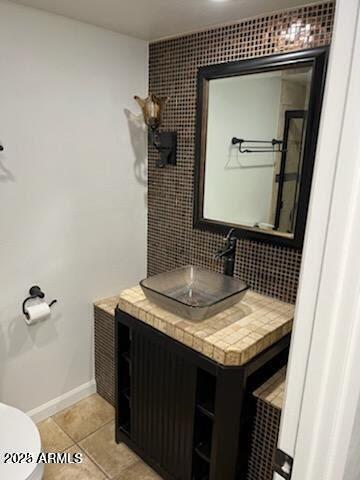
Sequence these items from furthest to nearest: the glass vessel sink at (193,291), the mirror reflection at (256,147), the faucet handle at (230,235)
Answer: the faucet handle at (230,235) → the mirror reflection at (256,147) → the glass vessel sink at (193,291)

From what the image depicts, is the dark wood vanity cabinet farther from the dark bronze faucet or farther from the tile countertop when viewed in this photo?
the dark bronze faucet

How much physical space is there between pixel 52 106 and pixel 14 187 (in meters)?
0.46

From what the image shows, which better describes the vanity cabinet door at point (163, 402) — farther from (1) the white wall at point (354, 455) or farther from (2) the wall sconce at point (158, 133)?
(2) the wall sconce at point (158, 133)

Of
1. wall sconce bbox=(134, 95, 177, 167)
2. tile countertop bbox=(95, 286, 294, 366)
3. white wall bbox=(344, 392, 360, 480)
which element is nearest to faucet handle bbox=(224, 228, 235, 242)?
tile countertop bbox=(95, 286, 294, 366)

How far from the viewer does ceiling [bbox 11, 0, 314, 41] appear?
1512mm

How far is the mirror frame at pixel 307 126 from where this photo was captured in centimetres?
151

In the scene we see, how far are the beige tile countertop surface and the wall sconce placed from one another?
1308mm

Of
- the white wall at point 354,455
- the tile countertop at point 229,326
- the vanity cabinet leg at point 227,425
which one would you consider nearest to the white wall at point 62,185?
the tile countertop at point 229,326

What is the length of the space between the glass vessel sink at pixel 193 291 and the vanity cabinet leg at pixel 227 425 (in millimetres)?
282

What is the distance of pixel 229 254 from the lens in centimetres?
184

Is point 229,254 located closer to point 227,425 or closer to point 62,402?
point 227,425

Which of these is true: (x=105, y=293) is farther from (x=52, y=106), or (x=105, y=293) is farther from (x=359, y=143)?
(x=359, y=143)

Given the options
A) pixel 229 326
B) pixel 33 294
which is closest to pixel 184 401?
pixel 229 326

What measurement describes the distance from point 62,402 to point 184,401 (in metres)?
1.06
